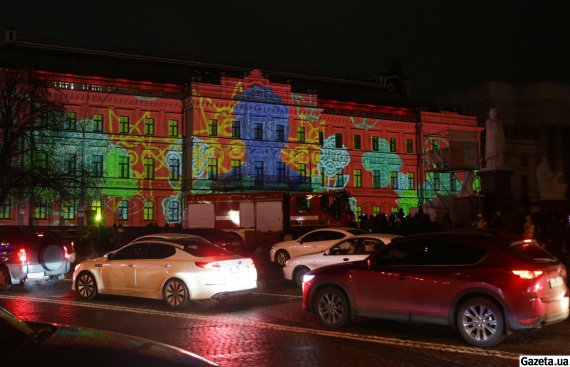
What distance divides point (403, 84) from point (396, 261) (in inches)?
3352

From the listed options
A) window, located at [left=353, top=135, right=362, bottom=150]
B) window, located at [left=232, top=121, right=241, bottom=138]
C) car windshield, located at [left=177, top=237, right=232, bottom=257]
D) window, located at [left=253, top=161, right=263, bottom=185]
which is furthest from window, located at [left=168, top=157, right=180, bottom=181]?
car windshield, located at [left=177, top=237, right=232, bottom=257]

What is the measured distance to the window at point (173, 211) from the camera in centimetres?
5669

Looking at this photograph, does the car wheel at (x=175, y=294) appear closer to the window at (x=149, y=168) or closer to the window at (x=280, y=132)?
the window at (x=149, y=168)

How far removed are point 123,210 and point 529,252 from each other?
49143 millimetres

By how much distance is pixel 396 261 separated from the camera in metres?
10.2

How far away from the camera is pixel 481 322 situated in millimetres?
9023

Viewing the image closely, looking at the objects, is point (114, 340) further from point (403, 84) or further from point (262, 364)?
point (403, 84)

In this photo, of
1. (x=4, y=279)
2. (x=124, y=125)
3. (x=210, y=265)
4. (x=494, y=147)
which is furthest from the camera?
(x=124, y=125)

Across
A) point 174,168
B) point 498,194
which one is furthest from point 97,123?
point 498,194

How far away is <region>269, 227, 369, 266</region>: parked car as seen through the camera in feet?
66.9

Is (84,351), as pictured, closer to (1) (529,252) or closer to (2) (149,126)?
(1) (529,252)

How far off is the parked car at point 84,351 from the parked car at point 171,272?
897cm

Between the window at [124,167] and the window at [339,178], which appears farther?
the window at [339,178]

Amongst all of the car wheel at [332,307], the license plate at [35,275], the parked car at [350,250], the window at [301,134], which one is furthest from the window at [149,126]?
the car wheel at [332,307]
